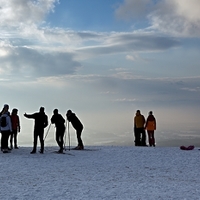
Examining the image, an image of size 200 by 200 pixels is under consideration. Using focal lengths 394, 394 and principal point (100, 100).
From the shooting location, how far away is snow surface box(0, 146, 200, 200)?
32.5ft

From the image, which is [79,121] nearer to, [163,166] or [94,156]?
[94,156]

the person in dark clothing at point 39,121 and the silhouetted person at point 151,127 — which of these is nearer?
the person in dark clothing at point 39,121

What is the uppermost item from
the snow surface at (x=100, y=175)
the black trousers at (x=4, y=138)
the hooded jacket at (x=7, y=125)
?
the hooded jacket at (x=7, y=125)

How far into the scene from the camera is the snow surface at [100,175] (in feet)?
32.5

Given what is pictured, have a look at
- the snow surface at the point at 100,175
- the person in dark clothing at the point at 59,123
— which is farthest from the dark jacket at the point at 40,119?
the snow surface at the point at 100,175

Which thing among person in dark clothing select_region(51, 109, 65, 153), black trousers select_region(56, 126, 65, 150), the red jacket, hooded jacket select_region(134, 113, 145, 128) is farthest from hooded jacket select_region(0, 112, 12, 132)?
hooded jacket select_region(134, 113, 145, 128)

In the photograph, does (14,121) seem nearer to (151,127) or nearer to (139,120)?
(139,120)

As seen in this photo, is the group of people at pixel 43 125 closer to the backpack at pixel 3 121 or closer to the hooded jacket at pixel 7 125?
the hooded jacket at pixel 7 125

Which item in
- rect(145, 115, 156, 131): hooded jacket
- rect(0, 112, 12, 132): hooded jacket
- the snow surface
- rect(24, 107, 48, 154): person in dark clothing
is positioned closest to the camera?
the snow surface

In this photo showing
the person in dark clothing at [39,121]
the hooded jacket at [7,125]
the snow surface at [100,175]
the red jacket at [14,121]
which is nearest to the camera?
the snow surface at [100,175]

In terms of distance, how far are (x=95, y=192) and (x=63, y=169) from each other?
367 cm

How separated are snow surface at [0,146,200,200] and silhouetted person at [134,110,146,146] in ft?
13.4

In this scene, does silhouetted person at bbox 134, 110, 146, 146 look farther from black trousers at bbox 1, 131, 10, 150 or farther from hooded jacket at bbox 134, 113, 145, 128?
black trousers at bbox 1, 131, 10, 150

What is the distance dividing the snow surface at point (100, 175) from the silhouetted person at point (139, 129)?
13.4 ft
